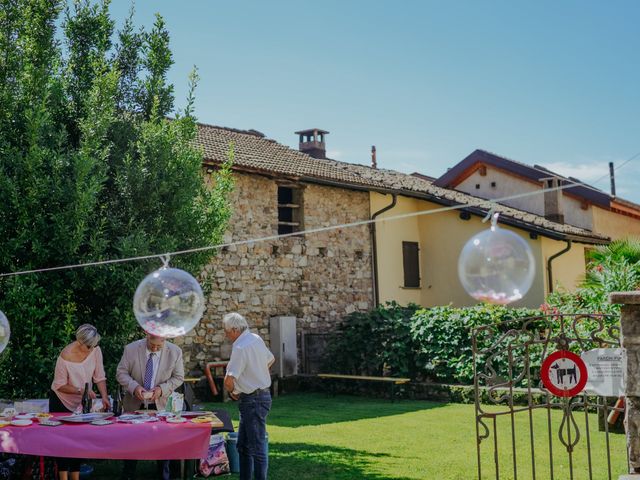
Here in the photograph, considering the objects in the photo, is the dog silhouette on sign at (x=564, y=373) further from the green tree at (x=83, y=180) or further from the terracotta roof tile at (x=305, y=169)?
the terracotta roof tile at (x=305, y=169)

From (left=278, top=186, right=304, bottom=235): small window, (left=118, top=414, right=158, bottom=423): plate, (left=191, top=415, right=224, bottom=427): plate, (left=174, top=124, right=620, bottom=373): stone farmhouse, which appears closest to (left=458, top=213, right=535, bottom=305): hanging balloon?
(left=191, top=415, right=224, bottom=427): plate

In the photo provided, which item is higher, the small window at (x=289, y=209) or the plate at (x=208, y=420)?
the small window at (x=289, y=209)

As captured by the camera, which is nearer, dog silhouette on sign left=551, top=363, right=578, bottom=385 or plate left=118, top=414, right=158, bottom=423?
dog silhouette on sign left=551, top=363, right=578, bottom=385

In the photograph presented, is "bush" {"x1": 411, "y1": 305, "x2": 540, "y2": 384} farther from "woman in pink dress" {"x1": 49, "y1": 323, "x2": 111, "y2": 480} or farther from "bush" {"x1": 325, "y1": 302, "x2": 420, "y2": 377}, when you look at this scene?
"woman in pink dress" {"x1": 49, "y1": 323, "x2": 111, "y2": 480}

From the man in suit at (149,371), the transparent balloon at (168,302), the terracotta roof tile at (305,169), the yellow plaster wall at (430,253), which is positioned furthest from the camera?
the yellow plaster wall at (430,253)

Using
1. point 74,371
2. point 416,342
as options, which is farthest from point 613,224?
point 74,371

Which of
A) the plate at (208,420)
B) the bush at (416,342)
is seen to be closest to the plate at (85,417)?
the plate at (208,420)

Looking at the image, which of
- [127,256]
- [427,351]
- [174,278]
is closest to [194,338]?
[427,351]

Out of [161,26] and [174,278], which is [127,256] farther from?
[161,26]

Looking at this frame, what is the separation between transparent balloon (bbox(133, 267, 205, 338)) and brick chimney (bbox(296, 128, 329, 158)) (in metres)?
17.6

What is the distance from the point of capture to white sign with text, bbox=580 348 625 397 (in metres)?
5.92

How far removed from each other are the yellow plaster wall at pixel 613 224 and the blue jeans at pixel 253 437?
19609mm

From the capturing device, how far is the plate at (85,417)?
619cm

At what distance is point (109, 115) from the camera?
8.21 meters
